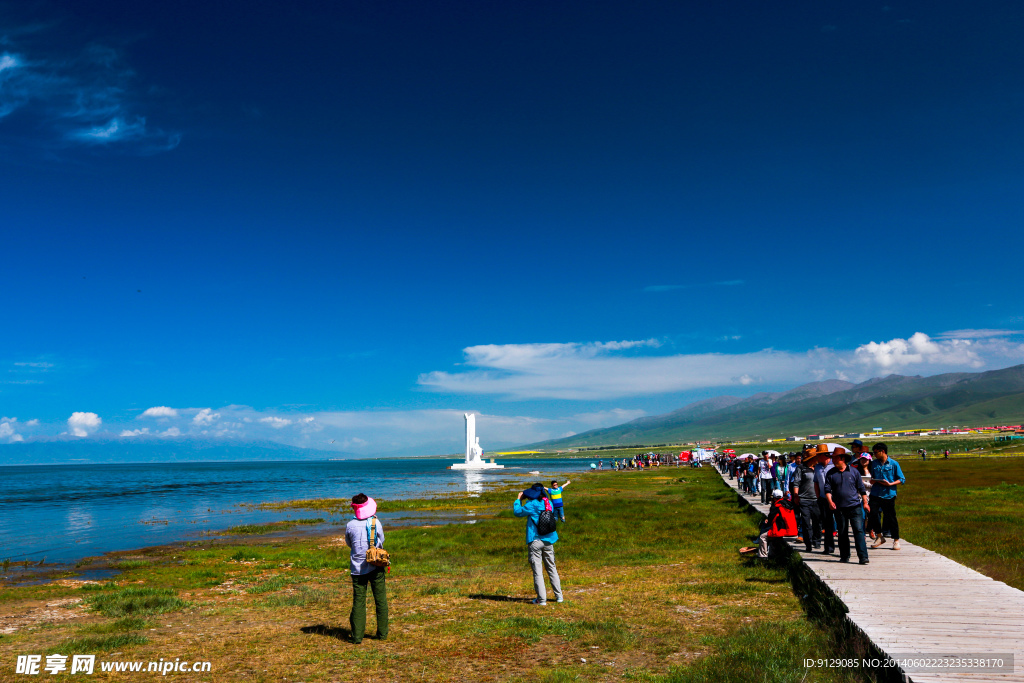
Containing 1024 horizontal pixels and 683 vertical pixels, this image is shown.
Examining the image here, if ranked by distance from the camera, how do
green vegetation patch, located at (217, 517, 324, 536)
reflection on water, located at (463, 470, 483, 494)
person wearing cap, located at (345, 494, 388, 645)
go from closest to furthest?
person wearing cap, located at (345, 494, 388, 645)
green vegetation patch, located at (217, 517, 324, 536)
reflection on water, located at (463, 470, 483, 494)

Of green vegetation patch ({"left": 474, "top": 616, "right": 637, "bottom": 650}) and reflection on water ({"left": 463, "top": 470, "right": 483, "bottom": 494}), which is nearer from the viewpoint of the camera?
green vegetation patch ({"left": 474, "top": 616, "right": 637, "bottom": 650})

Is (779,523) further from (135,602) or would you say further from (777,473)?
(135,602)

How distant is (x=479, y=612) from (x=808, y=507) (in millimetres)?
8604

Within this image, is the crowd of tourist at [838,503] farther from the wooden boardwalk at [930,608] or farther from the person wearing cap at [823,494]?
the wooden boardwalk at [930,608]

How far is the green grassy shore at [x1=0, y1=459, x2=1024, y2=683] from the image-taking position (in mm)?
9438

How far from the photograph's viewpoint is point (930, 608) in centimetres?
941

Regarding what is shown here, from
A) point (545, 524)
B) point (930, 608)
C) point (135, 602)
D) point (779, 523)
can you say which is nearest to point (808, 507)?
point (779, 523)

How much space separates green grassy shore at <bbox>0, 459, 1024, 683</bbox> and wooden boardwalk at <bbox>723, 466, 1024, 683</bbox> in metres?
0.85

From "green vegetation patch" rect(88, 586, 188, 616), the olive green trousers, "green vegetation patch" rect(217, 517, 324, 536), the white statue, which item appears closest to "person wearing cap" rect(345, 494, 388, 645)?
the olive green trousers

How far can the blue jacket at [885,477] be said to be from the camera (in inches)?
603

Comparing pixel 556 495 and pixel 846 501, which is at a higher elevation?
pixel 556 495

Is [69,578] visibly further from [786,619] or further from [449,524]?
[786,619]

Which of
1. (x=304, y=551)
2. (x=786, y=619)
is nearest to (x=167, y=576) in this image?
(x=304, y=551)

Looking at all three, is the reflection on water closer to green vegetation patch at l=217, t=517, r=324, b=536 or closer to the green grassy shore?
green vegetation patch at l=217, t=517, r=324, b=536
